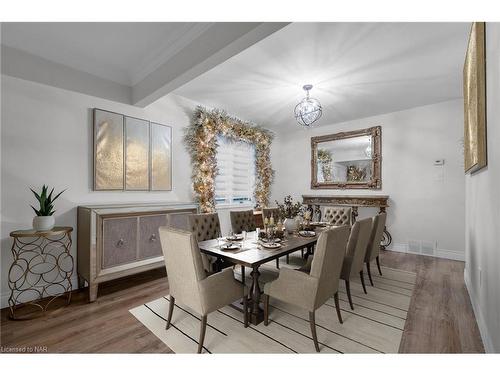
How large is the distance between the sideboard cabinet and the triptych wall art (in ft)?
1.89

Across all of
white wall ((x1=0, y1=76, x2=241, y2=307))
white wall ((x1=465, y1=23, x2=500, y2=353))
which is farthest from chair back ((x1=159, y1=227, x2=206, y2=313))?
white wall ((x1=465, y1=23, x2=500, y2=353))

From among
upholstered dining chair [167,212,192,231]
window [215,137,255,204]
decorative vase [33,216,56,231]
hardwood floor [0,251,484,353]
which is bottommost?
hardwood floor [0,251,484,353]

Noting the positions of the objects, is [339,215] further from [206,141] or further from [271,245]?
[206,141]

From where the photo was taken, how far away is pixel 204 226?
10.6 feet

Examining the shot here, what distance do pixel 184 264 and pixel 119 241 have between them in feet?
5.19

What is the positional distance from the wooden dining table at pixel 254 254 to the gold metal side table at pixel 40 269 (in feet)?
5.63

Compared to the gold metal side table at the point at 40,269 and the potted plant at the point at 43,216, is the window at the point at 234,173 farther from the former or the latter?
the potted plant at the point at 43,216

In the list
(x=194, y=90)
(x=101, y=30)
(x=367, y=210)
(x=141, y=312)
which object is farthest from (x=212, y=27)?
(x=367, y=210)

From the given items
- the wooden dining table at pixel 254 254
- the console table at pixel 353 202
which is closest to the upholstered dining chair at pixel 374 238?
the wooden dining table at pixel 254 254

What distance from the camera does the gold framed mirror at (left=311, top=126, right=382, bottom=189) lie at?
A: 505cm

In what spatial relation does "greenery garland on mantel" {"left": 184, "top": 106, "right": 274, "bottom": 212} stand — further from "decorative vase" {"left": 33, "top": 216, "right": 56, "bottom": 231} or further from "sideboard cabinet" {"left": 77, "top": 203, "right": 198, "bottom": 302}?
"decorative vase" {"left": 33, "top": 216, "right": 56, "bottom": 231}

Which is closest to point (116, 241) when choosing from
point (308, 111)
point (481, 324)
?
point (308, 111)

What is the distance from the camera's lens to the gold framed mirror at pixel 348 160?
16.6 feet
